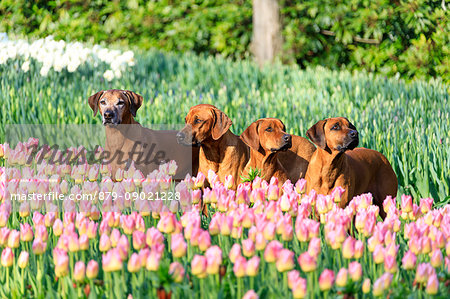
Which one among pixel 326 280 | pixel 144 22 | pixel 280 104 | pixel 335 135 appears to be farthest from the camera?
pixel 144 22

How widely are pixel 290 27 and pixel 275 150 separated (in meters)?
9.60

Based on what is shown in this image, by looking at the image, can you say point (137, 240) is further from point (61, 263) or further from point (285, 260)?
point (285, 260)

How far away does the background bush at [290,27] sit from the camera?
39.1 ft

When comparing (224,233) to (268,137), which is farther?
(268,137)

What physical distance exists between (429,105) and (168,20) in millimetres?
8450

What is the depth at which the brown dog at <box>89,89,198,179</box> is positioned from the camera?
444 cm

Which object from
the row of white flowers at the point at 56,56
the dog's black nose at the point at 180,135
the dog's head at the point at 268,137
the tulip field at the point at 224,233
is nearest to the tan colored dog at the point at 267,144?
the dog's head at the point at 268,137

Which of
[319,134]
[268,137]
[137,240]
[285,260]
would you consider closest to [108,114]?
[268,137]

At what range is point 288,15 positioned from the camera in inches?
529

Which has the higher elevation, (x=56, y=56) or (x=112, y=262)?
(x=56, y=56)

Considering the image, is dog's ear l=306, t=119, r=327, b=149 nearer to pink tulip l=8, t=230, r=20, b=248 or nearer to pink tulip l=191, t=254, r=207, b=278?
pink tulip l=191, t=254, r=207, b=278

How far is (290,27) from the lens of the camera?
12859 millimetres

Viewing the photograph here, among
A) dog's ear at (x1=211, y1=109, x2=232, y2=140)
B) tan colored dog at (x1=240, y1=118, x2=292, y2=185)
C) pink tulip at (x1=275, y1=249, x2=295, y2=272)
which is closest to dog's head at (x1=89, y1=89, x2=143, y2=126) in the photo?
dog's ear at (x1=211, y1=109, x2=232, y2=140)

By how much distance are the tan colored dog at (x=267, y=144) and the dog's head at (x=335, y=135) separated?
172mm
